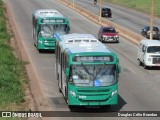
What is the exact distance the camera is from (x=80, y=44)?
82.5ft

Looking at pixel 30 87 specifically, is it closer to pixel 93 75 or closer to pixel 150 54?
pixel 93 75

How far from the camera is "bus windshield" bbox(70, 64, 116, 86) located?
22.8m

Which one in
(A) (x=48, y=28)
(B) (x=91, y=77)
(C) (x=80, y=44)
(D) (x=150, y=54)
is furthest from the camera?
(A) (x=48, y=28)

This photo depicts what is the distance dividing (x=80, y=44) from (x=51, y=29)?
17.0 m

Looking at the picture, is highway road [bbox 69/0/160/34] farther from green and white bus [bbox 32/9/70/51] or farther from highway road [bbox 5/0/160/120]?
green and white bus [bbox 32/9/70/51]

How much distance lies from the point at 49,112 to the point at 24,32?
35252 mm

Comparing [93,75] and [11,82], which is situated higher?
[93,75]

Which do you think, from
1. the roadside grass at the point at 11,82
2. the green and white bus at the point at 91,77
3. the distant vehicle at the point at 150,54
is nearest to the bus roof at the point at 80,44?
the green and white bus at the point at 91,77

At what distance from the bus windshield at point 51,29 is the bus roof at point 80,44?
13.0m

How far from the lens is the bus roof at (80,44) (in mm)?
23906

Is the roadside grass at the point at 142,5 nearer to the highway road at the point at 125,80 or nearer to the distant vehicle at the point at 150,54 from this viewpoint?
the highway road at the point at 125,80

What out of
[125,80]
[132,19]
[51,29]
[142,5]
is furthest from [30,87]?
[142,5]

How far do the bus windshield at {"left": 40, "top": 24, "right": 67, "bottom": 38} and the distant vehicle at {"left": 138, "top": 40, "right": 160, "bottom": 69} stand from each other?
7.03 meters

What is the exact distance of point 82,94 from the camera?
22688mm
